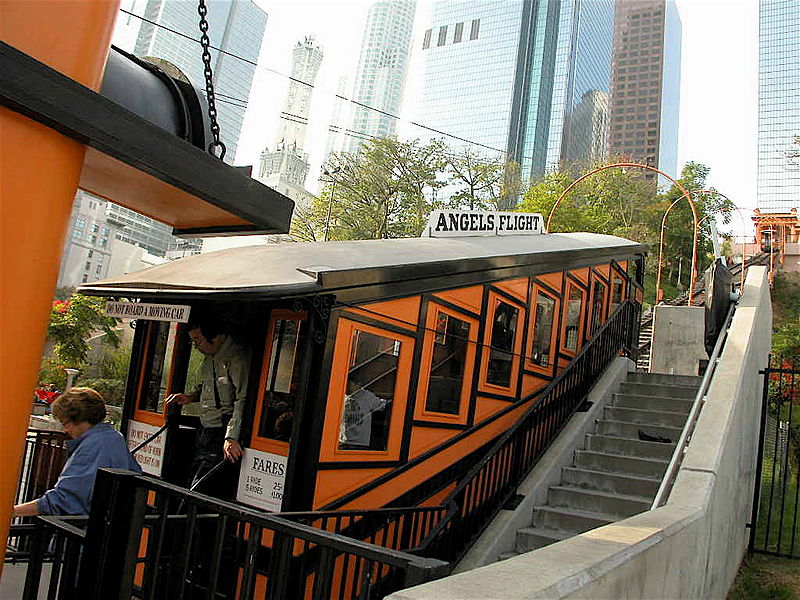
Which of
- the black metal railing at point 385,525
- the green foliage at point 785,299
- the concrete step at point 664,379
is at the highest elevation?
the green foliage at point 785,299

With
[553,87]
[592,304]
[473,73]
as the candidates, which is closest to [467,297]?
[592,304]

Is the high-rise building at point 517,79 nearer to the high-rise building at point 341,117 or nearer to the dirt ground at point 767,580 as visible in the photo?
the high-rise building at point 341,117

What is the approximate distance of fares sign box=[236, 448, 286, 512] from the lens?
552cm

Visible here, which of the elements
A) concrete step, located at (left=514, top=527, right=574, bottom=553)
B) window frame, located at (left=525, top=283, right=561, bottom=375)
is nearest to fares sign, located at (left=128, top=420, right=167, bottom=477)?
concrete step, located at (left=514, top=527, right=574, bottom=553)

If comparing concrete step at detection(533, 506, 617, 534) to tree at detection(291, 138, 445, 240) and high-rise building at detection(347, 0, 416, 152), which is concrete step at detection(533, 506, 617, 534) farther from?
high-rise building at detection(347, 0, 416, 152)

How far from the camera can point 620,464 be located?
8531 millimetres

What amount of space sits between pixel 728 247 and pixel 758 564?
49.6 metres

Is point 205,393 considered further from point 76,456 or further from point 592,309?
point 592,309

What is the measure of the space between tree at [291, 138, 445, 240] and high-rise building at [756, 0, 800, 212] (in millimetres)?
60933

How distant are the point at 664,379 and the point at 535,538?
197 inches

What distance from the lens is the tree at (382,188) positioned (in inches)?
1304

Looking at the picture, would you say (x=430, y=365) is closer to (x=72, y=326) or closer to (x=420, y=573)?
(x=420, y=573)

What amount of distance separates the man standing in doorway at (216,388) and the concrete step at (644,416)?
6.16 metres

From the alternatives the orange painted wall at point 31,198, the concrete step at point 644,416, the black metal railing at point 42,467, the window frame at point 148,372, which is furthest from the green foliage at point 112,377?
the orange painted wall at point 31,198
